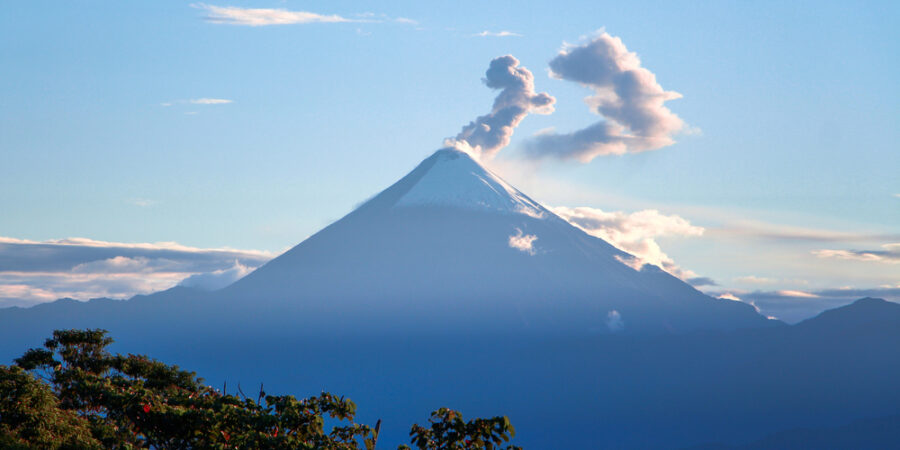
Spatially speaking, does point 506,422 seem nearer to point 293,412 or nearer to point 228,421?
point 293,412

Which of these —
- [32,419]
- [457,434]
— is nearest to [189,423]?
[32,419]

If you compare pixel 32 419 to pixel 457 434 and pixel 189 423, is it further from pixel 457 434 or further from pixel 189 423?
pixel 457 434

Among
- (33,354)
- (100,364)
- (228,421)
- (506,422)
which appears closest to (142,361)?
(100,364)

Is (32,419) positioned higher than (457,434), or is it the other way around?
(457,434)

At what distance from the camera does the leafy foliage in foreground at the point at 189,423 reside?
79.1ft

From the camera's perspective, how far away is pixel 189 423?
2698 cm

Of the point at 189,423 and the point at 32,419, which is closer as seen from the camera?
the point at 189,423

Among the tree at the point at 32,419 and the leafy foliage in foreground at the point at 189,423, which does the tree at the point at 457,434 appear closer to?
the leafy foliage in foreground at the point at 189,423

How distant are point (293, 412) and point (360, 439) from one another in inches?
104

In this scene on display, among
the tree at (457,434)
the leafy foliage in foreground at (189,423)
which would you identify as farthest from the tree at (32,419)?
the tree at (457,434)

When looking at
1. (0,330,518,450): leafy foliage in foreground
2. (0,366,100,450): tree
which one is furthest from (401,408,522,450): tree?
(0,366,100,450): tree

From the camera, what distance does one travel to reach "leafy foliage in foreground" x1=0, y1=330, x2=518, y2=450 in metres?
24.1

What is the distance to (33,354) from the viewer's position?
40.2m

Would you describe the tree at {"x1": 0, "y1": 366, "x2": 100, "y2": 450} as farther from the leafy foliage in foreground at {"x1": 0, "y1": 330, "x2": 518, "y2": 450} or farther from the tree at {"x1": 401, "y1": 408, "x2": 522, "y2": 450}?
the tree at {"x1": 401, "y1": 408, "x2": 522, "y2": 450}
